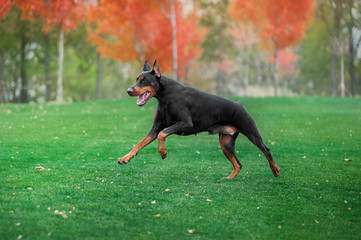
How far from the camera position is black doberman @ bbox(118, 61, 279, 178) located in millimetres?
6879

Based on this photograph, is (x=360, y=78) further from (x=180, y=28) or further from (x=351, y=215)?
→ (x=351, y=215)

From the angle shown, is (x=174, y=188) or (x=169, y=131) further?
(x=174, y=188)

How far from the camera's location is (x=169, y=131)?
22.7 ft

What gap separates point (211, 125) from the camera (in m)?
7.50

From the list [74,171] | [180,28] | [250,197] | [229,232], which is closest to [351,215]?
[250,197]

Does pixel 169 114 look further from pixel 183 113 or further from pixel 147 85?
pixel 147 85

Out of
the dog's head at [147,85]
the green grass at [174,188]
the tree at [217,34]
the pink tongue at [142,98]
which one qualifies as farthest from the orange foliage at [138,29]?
the pink tongue at [142,98]

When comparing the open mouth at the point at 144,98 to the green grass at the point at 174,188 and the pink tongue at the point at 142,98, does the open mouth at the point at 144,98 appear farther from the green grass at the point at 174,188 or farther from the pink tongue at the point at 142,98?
the green grass at the point at 174,188

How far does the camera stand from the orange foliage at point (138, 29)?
2750cm

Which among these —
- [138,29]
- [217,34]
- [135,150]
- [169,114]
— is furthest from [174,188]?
[217,34]

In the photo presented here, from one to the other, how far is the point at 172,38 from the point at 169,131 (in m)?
22.0

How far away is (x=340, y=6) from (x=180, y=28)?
503 inches

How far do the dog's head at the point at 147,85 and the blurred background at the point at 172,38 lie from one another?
13.4 m

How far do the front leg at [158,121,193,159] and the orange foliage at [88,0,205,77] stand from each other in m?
20.9
